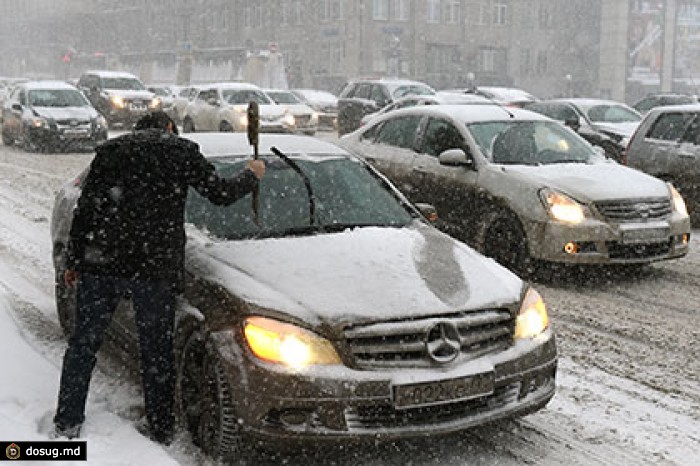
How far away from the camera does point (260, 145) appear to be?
237 inches

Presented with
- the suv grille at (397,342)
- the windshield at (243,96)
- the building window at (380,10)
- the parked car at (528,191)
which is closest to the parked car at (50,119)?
the windshield at (243,96)

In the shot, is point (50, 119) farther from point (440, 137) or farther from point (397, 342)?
point (397, 342)

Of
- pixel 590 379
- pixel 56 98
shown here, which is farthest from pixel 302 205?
pixel 56 98

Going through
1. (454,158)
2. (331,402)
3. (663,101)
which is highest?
(454,158)

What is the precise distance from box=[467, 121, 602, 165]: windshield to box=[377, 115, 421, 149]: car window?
835 mm

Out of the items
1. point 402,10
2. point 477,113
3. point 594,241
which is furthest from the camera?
point 402,10

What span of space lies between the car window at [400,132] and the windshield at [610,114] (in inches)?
373

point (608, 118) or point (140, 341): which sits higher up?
point (140, 341)

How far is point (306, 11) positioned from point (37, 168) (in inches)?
2114

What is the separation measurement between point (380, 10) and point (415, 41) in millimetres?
3525

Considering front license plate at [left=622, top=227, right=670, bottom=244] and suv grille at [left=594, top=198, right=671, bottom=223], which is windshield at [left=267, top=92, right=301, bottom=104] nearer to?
suv grille at [left=594, top=198, right=671, bottom=223]

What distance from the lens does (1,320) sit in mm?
6832

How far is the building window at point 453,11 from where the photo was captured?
6888cm

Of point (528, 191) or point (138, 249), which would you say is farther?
point (528, 191)
